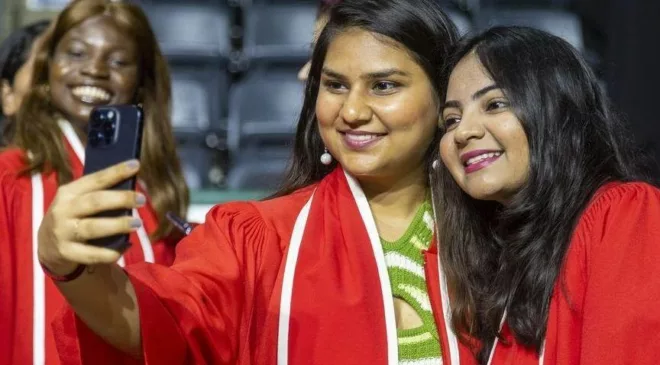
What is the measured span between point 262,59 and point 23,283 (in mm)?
2557

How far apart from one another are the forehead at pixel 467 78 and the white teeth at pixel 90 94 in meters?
1.15

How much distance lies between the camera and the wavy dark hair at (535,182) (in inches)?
85.4

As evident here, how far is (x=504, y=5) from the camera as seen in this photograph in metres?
5.57

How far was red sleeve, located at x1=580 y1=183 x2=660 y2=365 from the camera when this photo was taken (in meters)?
1.99

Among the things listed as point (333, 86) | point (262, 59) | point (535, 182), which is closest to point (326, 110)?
point (333, 86)

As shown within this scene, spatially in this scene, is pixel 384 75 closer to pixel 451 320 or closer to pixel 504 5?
pixel 451 320

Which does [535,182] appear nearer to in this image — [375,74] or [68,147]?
[375,74]

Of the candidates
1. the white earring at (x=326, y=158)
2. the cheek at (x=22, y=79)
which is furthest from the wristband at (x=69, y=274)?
the cheek at (x=22, y=79)

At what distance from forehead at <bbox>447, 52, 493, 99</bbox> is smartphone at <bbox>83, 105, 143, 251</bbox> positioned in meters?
0.74

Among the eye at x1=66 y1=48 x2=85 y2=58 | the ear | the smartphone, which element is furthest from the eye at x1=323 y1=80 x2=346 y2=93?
the ear

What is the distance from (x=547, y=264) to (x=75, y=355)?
0.83 meters

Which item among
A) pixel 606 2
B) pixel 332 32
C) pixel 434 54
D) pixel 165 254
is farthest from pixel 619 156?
pixel 606 2

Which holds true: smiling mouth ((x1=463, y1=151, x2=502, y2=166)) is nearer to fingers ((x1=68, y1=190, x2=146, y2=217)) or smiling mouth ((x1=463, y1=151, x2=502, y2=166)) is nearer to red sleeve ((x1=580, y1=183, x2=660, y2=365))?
red sleeve ((x1=580, y1=183, x2=660, y2=365))

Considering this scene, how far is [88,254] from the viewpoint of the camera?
5.53 ft
